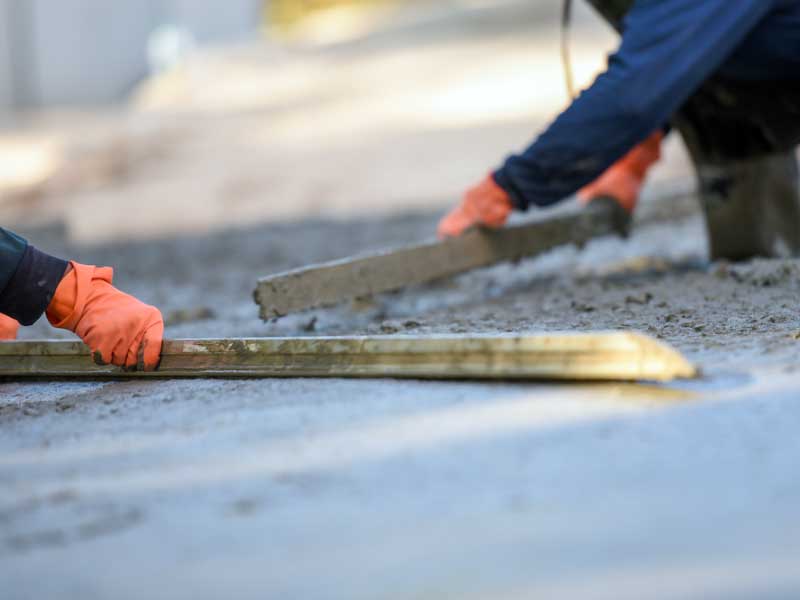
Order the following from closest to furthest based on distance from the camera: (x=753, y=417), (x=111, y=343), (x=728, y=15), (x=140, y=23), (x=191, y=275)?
(x=753, y=417) → (x=111, y=343) → (x=728, y=15) → (x=191, y=275) → (x=140, y=23)

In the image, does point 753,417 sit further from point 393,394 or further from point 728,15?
point 728,15

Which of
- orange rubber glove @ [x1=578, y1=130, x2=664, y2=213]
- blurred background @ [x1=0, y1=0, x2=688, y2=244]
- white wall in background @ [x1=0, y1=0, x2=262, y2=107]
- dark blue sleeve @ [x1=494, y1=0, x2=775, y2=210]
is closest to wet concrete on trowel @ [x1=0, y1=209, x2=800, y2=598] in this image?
dark blue sleeve @ [x1=494, y1=0, x2=775, y2=210]

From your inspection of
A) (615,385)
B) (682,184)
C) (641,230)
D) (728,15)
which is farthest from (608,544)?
(682,184)

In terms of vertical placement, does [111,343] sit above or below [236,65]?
below

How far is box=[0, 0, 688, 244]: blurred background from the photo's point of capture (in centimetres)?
499

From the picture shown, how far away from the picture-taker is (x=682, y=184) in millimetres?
4305

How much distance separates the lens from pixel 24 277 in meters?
1.67

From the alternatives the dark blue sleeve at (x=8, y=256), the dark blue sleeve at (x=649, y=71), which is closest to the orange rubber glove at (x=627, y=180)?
the dark blue sleeve at (x=649, y=71)

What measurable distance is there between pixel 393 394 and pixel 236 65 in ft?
24.4

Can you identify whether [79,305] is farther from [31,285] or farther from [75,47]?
[75,47]

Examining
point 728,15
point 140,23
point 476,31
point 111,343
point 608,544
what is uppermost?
point 140,23

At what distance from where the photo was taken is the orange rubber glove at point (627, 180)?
2658 mm

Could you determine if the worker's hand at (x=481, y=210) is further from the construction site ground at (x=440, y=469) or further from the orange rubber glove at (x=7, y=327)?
the orange rubber glove at (x=7, y=327)

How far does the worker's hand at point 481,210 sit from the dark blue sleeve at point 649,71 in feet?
0.62
